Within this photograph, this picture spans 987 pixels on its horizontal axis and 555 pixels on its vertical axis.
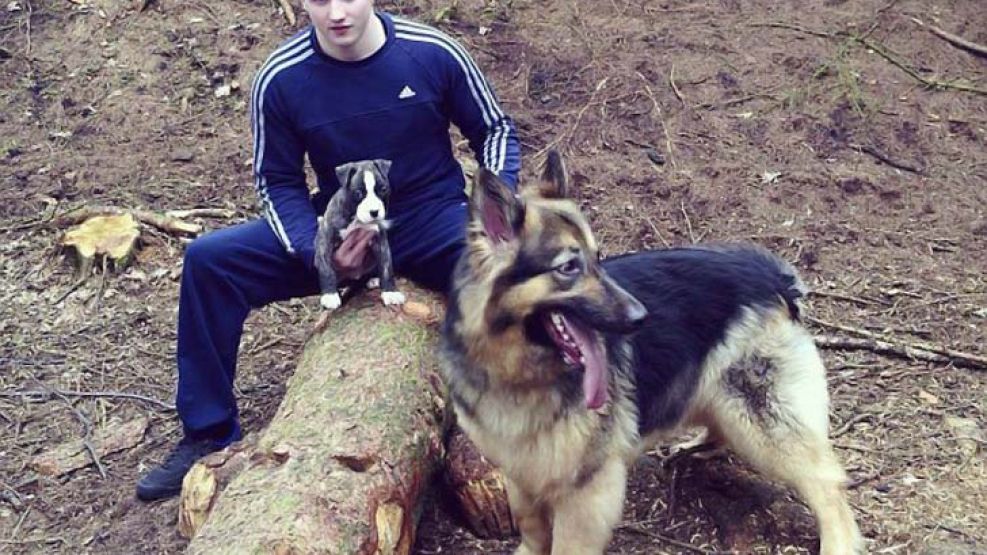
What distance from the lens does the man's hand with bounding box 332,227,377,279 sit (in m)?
4.78

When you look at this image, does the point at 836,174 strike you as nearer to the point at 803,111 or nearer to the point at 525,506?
the point at 803,111

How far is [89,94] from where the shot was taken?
8672mm

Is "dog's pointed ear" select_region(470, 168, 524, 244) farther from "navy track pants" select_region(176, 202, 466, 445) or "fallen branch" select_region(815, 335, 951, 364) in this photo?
"fallen branch" select_region(815, 335, 951, 364)

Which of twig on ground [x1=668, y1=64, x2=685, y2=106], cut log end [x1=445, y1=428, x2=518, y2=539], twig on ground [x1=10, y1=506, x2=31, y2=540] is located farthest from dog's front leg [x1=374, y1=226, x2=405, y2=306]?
twig on ground [x1=668, y1=64, x2=685, y2=106]

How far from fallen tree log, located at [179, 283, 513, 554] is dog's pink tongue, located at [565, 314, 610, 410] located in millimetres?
872

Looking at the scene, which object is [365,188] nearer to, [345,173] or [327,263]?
[345,173]

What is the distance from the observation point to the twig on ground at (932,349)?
5.48 meters

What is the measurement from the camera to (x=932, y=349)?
5594 millimetres

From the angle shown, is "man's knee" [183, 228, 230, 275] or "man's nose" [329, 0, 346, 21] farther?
"man's knee" [183, 228, 230, 275]

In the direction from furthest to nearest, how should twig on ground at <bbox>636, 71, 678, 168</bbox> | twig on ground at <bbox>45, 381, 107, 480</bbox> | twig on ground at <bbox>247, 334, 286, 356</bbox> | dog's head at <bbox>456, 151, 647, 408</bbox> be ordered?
twig on ground at <bbox>636, 71, 678, 168</bbox> < twig on ground at <bbox>247, 334, 286, 356</bbox> < twig on ground at <bbox>45, 381, 107, 480</bbox> < dog's head at <bbox>456, 151, 647, 408</bbox>

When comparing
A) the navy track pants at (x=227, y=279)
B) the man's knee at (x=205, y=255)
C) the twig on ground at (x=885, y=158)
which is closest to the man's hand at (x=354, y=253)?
the navy track pants at (x=227, y=279)

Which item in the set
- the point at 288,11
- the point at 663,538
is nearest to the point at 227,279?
the point at 663,538

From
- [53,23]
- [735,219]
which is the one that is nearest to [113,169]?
[53,23]

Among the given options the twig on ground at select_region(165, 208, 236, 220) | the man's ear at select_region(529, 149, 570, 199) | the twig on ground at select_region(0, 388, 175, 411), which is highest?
the man's ear at select_region(529, 149, 570, 199)
